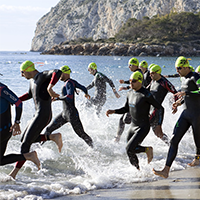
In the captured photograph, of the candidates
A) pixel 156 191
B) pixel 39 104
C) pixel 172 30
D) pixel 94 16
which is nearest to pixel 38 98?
pixel 39 104

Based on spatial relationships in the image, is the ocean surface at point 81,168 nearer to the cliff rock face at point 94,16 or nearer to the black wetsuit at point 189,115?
the black wetsuit at point 189,115

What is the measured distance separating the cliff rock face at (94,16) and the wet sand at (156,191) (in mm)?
110073

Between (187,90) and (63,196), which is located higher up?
(187,90)

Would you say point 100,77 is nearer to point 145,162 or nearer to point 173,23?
point 145,162

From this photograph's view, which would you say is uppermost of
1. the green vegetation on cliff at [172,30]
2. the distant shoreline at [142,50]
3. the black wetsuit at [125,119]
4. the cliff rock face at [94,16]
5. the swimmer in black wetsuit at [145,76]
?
the cliff rock face at [94,16]

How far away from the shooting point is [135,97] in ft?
17.5

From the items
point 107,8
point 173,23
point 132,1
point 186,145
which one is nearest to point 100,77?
point 186,145

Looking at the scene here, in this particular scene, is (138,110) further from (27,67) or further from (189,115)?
(27,67)

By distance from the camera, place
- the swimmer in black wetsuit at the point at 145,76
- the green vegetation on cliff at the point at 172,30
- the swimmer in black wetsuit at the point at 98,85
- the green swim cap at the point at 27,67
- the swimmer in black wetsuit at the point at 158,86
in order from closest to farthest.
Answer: the green swim cap at the point at 27,67, the swimmer in black wetsuit at the point at 158,86, the swimmer in black wetsuit at the point at 145,76, the swimmer in black wetsuit at the point at 98,85, the green vegetation on cliff at the point at 172,30

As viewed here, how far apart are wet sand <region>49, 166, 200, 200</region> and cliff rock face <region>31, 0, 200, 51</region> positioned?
361 ft

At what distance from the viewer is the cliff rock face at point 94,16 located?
119 metres

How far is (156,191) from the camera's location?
4898 millimetres

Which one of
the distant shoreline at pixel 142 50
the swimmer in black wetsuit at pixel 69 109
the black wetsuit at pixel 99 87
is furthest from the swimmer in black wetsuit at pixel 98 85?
the distant shoreline at pixel 142 50

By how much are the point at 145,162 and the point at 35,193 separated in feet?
8.07
